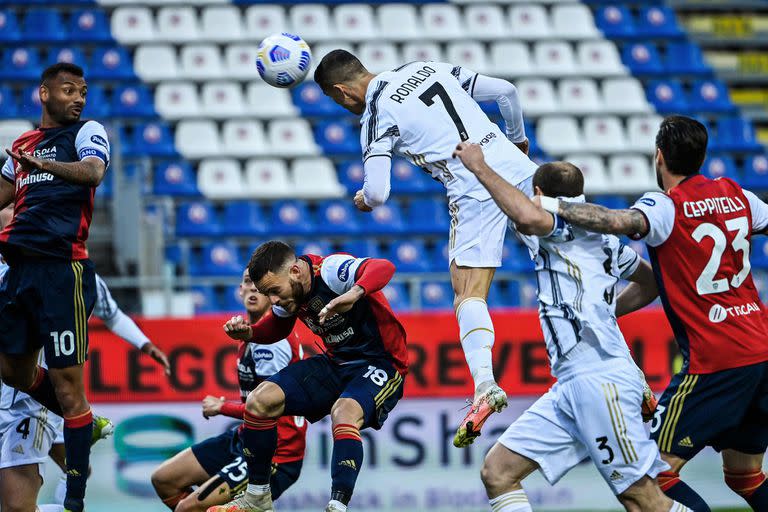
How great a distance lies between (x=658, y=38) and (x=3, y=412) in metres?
14.2

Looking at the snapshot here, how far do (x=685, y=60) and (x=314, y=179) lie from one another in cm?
699

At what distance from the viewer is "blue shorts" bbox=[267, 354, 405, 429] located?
19.5ft

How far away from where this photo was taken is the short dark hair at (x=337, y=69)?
643 centimetres

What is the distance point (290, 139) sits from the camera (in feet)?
53.1

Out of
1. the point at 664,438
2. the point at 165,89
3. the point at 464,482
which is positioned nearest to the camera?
the point at 664,438

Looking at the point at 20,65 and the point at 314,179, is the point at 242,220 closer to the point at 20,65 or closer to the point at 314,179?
the point at 314,179

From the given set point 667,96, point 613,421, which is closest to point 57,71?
point 613,421

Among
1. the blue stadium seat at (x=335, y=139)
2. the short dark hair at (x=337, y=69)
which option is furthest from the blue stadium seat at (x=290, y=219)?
the short dark hair at (x=337, y=69)

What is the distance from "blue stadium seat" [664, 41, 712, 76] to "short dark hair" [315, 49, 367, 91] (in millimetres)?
12831

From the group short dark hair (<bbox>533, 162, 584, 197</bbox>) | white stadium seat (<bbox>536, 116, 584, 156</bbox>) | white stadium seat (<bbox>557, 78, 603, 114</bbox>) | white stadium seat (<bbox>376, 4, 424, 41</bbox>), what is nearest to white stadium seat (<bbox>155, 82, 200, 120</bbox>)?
white stadium seat (<bbox>376, 4, 424, 41</bbox>)

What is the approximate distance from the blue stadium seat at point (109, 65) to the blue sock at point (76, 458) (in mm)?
10881

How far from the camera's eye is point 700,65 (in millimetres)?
18297

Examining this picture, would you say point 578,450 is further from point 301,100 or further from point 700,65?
point 700,65

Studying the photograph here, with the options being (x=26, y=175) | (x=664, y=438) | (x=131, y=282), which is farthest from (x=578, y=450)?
(x=131, y=282)
